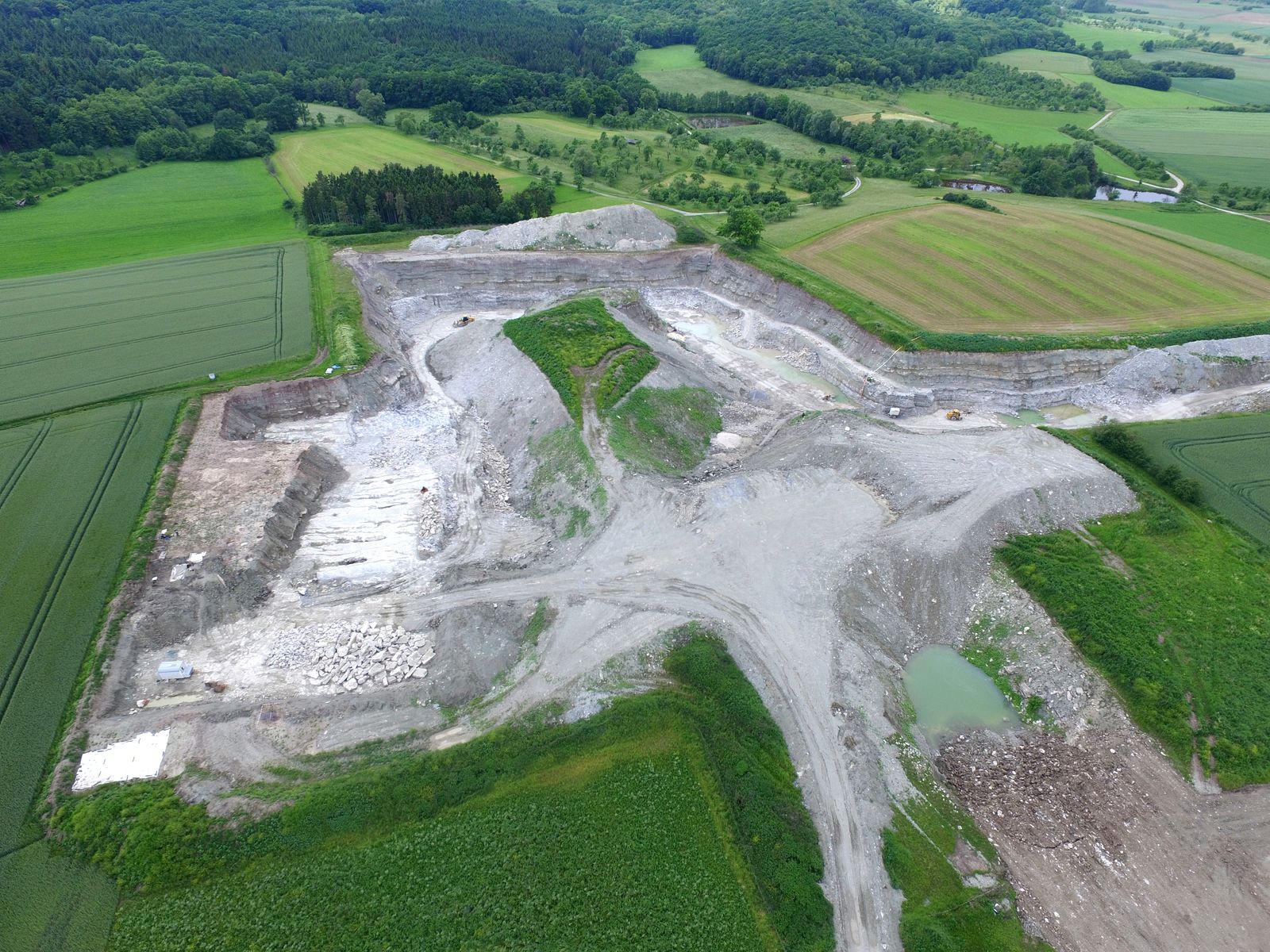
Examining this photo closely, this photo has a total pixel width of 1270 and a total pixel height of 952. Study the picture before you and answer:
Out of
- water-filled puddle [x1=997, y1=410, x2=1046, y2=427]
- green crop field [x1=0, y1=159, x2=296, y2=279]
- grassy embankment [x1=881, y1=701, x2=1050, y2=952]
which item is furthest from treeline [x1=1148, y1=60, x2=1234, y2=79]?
grassy embankment [x1=881, y1=701, x2=1050, y2=952]

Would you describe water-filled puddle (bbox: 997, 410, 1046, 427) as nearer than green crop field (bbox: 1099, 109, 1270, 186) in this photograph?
Yes

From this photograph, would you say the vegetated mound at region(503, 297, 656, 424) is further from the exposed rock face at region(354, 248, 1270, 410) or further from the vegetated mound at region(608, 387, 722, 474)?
the exposed rock face at region(354, 248, 1270, 410)

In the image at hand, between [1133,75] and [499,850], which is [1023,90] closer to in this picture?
[1133,75]

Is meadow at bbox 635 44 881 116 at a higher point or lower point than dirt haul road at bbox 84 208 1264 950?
higher

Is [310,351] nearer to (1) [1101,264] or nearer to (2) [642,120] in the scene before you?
(1) [1101,264]

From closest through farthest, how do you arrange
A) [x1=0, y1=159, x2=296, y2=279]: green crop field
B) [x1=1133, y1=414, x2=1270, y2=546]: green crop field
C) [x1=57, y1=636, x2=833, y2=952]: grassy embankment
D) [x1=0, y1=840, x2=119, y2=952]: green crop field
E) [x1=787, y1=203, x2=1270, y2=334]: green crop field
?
[x1=0, y1=840, x2=119, y2=952]: green crop field → [x1=57, y1=636, x2=833, y2=952]: grassy embankment → [x1=1133, y1=414, x2=1270, y2=546]: green crop field → [x1=787, y1=203, x2=1270, y2=334]: green crop field → [x1=0, y1=159, x2=296, y2=279]: green crop field

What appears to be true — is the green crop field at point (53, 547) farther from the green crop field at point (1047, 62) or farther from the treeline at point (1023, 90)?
the green crop field at point (1047, 62)
